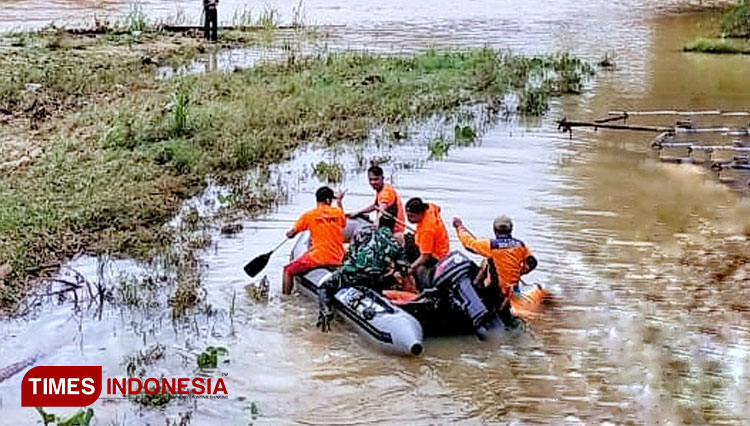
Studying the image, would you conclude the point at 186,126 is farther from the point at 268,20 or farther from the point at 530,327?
the point at 268,20

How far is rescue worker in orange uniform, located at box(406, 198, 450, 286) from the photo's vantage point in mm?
9805

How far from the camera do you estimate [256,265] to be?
1052 cm

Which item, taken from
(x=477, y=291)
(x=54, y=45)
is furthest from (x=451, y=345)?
(x=54, y=45)

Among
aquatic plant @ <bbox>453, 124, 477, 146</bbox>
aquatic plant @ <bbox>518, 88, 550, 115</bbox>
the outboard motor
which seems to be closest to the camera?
the outboard motor

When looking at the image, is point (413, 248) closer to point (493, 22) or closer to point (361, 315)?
point (361, 315)

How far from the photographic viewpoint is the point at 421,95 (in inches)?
794

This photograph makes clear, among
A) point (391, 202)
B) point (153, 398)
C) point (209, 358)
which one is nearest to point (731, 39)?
point (391, 202)

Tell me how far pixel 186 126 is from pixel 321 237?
6.03 meters

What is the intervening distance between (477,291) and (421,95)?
11284 millimetres

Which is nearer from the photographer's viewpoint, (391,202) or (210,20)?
(391,202)

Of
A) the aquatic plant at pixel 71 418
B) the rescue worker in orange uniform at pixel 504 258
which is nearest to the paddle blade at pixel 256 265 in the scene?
the rescue worker in orange uniform at pixel 504 258

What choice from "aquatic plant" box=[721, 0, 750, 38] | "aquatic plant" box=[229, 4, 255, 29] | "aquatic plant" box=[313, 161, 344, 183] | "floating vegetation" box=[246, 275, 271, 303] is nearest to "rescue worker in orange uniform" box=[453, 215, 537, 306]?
"floating vegetation" box=[246, 275, 271, 303]

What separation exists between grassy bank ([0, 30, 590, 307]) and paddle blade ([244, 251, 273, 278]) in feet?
4.14

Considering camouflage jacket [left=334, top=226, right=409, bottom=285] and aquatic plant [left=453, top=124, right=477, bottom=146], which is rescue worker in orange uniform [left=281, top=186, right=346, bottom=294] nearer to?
camouflage jacket [left=334, top=226, right=409, bottom=285]
